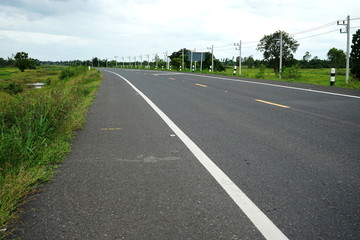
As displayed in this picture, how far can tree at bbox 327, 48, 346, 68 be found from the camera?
14600cm

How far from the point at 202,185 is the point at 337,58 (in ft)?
545

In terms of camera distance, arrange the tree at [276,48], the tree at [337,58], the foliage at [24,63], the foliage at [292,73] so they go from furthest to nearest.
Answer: the tree at [337,58] < the foliage at [24,63] < the tree at [276,48] < the foliage at [292,73]

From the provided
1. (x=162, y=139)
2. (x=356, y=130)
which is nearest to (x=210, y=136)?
(x=162, y=139)

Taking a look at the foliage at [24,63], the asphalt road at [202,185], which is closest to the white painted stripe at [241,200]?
the asphalt road at [202,185]

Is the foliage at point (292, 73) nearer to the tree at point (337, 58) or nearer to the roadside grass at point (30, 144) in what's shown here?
the roadside grass at point (30, 144)

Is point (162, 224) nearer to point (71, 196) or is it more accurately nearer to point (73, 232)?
point (73, 232)

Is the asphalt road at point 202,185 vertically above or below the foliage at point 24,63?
below

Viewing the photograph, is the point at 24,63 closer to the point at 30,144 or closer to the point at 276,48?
the point at 276,48

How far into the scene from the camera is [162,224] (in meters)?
2.54

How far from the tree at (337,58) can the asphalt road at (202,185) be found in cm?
15836

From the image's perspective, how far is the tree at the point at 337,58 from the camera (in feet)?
479

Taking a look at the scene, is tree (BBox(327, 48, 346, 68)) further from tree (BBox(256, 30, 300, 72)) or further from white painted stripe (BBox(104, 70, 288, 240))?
white painted stripe (BBox(104, 70, 288, 240))

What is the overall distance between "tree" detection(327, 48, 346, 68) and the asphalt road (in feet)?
520

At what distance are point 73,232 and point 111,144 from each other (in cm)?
281
